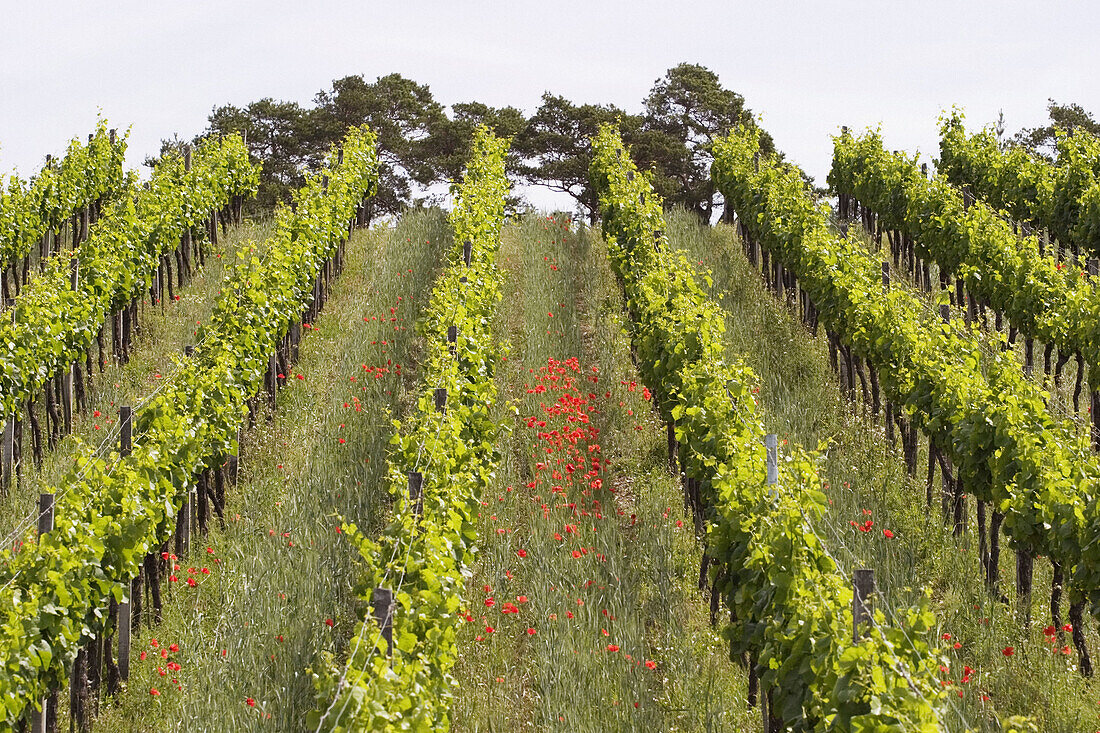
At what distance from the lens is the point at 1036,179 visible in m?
20.0

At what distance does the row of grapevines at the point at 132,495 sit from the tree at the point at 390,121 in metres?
20.0

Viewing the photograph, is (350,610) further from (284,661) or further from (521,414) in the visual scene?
(521,414)

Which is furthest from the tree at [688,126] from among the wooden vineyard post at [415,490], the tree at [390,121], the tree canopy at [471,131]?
the wooden vineyard post at [415,490]

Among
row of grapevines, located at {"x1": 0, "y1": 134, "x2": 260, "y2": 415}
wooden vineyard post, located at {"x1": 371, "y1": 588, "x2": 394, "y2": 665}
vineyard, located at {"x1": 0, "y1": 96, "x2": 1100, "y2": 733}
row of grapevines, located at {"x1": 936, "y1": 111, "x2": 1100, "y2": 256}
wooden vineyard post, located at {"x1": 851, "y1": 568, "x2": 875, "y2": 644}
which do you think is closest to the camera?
wooden vineyard post, located at {"x1": 851, "y1": 568, "x2": 875, "y2": 644}

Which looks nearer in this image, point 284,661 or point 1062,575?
point 284,661

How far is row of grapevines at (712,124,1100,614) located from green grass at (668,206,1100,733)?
2.16ft

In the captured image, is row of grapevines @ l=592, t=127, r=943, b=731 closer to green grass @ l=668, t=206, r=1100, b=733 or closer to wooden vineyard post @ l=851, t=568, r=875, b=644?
wooden vineyard post @ l=851, t=568, r=875, b=644

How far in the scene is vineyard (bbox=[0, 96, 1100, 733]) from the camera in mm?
6730

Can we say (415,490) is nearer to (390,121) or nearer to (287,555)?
(287,555)

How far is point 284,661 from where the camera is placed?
834 centimetres

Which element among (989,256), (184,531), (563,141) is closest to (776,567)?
(184,531)

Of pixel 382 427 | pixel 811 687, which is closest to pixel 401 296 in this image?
pixel 382 427

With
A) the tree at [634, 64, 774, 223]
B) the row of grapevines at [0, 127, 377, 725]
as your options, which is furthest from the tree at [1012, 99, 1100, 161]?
the row of grapevines at [0, 127, 377, 725]

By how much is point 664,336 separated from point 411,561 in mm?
4890
